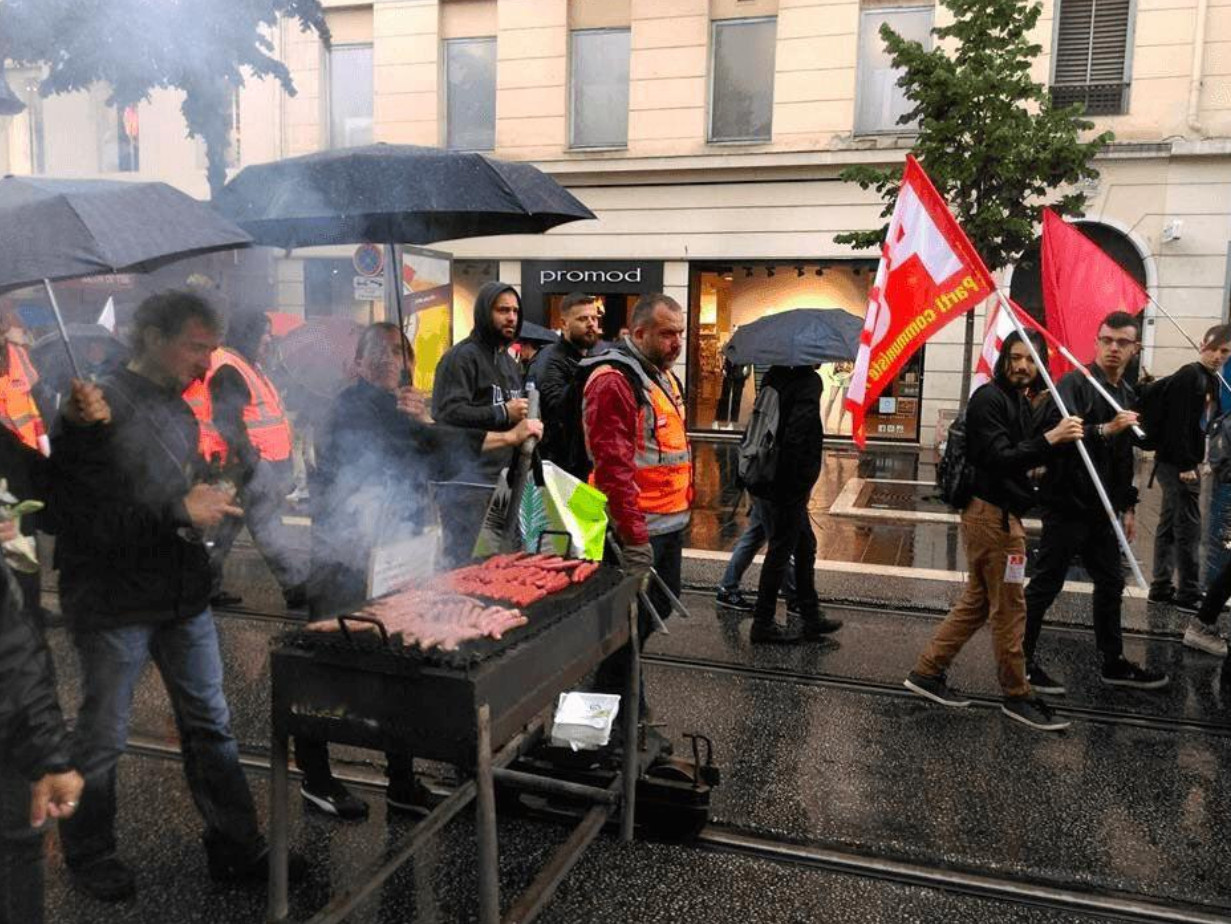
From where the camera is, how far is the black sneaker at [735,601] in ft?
21.4

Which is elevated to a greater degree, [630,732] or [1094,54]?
[1094,54]

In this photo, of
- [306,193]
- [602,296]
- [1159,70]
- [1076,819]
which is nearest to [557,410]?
[306,193]

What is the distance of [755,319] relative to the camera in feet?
53.1

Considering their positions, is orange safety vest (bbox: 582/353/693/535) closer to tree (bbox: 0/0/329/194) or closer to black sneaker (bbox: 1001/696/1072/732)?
black sneaker (bbox: 1001/696/1072/732)

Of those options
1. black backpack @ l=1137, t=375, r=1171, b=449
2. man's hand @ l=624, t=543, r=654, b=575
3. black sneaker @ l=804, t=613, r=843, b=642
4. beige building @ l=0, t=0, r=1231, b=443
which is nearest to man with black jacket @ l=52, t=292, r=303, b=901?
man's hand @ l=624, t=543, r=654, b=575

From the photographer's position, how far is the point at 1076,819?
371cm

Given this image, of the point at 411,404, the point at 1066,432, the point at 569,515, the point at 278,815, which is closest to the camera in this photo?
the point at 278,815

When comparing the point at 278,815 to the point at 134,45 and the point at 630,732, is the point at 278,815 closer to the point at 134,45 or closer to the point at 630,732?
the point at 630,732

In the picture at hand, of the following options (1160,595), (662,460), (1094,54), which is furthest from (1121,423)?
(1094,54)

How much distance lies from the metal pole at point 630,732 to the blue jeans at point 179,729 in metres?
1.24

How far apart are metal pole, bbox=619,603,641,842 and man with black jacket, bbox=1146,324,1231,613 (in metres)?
4.88

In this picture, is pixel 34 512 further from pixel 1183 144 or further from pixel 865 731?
pixel 1183 144

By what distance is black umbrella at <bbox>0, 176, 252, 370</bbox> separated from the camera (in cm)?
253

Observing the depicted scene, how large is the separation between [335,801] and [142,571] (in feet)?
4.18
